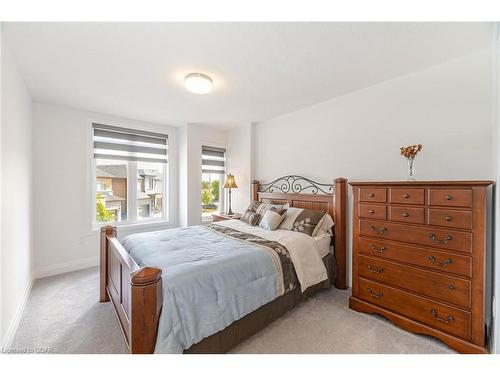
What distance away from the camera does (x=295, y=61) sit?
6.62ft

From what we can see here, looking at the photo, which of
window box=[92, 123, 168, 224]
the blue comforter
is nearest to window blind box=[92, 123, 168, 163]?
window box=[92, 123, 168, 224]

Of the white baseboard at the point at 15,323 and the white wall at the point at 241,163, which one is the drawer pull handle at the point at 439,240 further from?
the white baseboard at the point at 15,323

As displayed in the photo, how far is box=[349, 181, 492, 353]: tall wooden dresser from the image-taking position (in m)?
1.54

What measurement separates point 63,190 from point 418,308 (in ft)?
14.8

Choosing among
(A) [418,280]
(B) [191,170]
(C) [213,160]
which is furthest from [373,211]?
(C) [213,160]

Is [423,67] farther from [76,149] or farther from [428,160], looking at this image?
[76,149]

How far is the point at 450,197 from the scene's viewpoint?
1629 millimetres

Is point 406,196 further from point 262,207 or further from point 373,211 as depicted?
point 262,207

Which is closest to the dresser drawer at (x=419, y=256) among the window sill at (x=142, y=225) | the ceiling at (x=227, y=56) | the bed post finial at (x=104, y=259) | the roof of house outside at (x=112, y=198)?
the ceiling at (x=227, y=56)

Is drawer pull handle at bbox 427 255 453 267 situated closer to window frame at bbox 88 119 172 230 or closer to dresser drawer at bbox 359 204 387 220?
dresser drawer at bbox 359 204 387 220

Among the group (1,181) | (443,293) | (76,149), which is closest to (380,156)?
(443,293)

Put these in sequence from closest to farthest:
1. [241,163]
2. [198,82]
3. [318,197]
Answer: [198,82] < [318,197] < [241,163]

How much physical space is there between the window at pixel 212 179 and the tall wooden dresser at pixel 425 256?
311 centimetres
